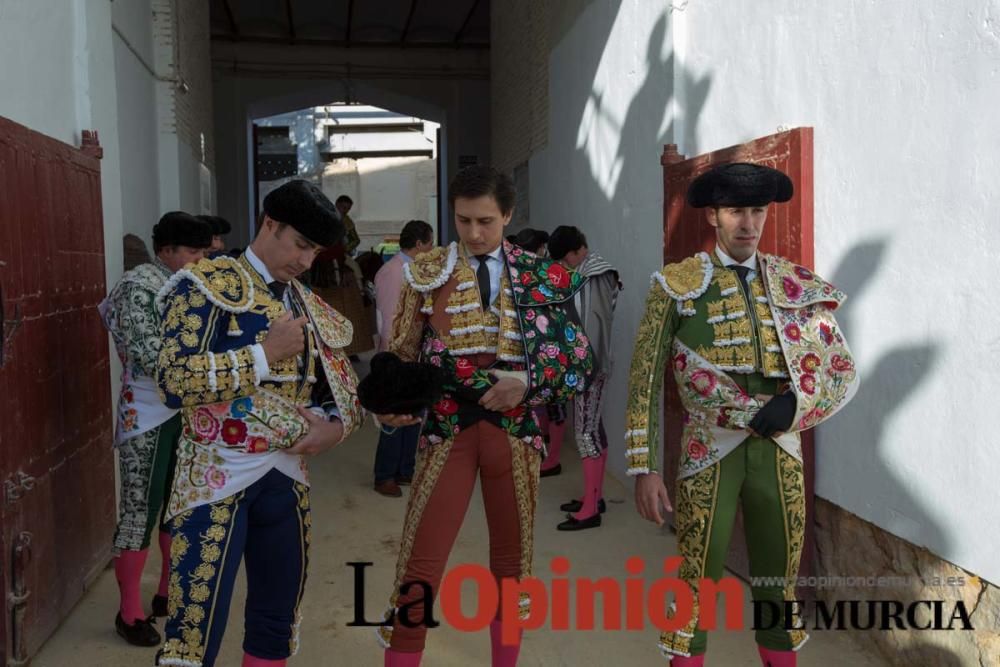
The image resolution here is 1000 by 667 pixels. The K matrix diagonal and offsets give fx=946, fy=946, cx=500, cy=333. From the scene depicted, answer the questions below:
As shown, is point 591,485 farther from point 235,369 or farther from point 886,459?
point 235,369

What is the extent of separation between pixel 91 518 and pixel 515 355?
8.62 feet

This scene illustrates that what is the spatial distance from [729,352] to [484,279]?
0.81 meters

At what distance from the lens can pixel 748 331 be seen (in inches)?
111

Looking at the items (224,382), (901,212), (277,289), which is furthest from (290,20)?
(224,382)

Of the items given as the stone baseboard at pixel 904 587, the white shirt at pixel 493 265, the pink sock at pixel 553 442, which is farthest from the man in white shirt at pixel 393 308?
the white shirt at pixel 493 265

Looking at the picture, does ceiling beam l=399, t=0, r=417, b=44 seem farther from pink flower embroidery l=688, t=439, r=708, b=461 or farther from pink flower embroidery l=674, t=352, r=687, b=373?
pink flower embroidery l=688, t=439, r=708, b=461

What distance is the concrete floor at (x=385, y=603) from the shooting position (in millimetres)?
3773

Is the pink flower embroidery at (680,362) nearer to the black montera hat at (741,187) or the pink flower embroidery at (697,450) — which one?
the pink flower embroidery at (697,450)

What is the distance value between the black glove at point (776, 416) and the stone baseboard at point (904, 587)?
2.97 ft

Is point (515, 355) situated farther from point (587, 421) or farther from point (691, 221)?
point (587, 421)

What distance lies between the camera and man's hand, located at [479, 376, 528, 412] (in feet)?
9.39

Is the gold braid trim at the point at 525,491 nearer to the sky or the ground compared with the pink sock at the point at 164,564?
nearer to the sky

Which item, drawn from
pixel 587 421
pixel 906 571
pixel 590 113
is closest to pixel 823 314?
pixel 906 571

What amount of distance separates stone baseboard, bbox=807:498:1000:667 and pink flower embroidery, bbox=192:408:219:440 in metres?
2.39
